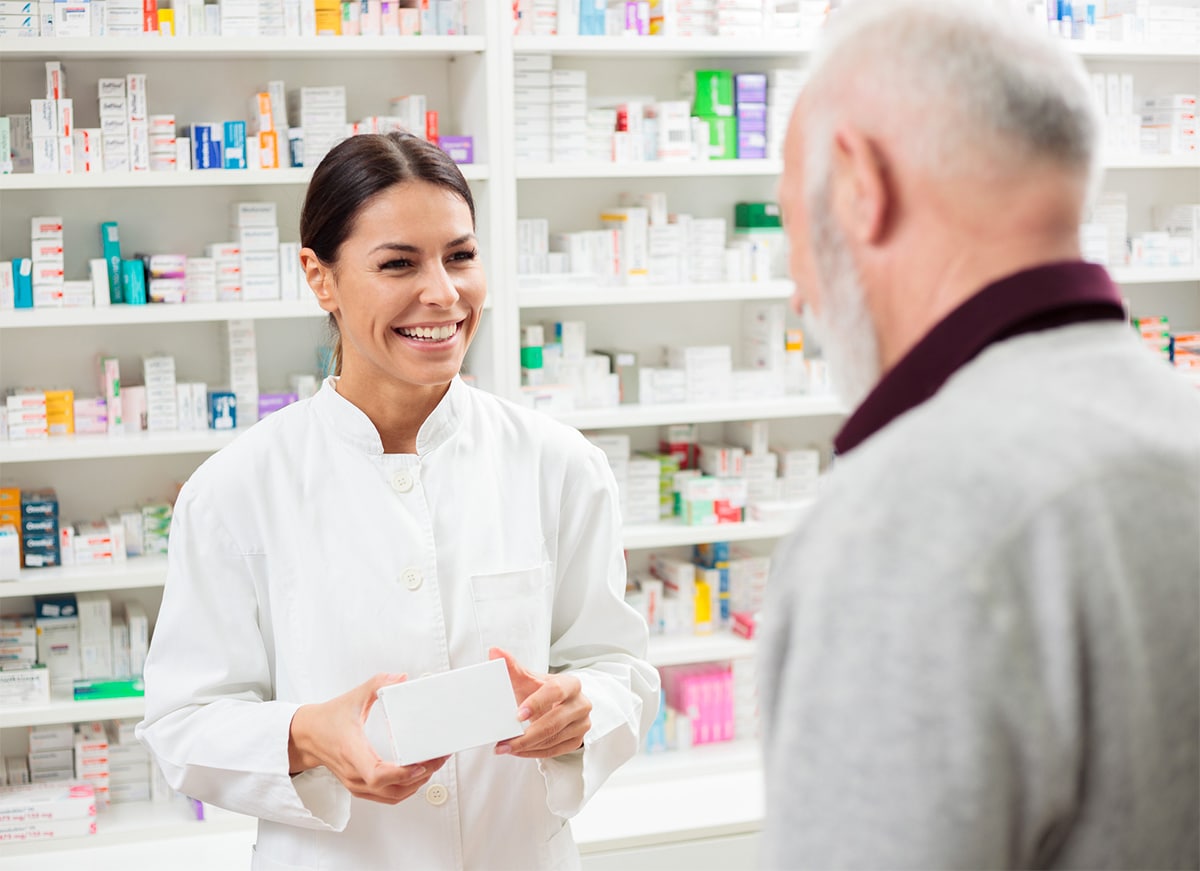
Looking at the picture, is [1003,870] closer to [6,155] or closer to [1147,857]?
[1147,857]

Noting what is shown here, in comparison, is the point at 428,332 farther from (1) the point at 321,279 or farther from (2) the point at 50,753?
(2) the point at 50,753

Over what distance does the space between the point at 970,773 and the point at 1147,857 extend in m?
0.14

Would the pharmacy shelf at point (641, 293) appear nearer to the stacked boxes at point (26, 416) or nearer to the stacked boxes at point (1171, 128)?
the stacked boxes at point (26, 416)

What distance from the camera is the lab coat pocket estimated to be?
1631 mm

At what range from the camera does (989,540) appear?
611mm

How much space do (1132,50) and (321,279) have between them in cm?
302

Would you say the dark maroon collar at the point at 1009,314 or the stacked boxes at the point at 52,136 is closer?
the dark maroon collar at the point at 1009,314

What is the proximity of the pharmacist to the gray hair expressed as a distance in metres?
0.97

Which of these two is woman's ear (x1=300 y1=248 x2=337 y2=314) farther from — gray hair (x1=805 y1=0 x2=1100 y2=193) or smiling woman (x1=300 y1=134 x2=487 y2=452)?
gray hair (x1=805 y1=0 x2=1100 y2=193)

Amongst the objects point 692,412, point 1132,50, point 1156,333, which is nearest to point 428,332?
point 692,412

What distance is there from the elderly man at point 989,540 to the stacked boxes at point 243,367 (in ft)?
9.13

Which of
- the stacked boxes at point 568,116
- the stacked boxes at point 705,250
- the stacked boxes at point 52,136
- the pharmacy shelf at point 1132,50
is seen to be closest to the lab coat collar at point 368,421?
the stacked boxes at point 52,136

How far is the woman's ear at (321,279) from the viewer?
5.67 feet

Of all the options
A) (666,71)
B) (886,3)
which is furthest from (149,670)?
(666,71)
